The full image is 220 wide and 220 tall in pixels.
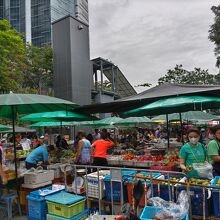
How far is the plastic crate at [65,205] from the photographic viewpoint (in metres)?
4.22

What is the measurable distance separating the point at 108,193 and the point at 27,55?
26.1 m

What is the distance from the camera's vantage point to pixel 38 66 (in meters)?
28.7

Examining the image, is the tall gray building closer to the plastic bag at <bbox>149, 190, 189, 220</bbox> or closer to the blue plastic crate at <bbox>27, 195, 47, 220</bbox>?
the blue plastic crate at <bbox>27, 195, 47, 220</bbox>

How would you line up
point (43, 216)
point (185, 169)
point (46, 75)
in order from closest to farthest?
point (185, 169) → point (43, 216) → point (46, 75)

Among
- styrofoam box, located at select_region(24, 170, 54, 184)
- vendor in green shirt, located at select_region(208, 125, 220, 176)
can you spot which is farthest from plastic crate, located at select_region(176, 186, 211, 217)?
styrofoam box, located at select_region(24, 170, 54, 184)

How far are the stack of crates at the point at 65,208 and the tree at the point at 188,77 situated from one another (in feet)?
113

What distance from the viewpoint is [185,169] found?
433cm

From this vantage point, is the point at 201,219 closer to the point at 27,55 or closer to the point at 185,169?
the point at 185,169

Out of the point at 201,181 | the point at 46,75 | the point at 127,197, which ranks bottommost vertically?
the point at 127,197

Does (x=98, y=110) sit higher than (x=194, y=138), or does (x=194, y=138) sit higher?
(x=98, y=110)

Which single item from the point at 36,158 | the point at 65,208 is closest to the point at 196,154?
the point at 65,208

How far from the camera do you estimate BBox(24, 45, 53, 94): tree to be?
2809 centimetres

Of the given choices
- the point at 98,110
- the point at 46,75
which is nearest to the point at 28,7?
the point at 46,75

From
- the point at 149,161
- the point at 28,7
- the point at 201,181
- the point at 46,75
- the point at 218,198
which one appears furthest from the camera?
the point at 28,7
